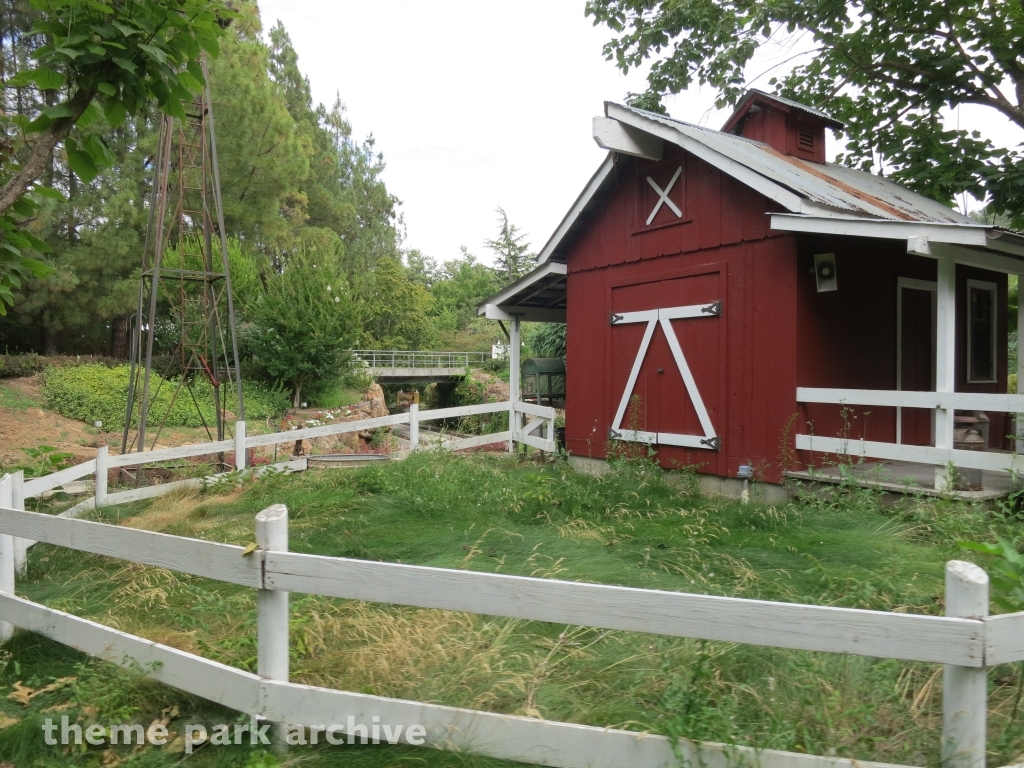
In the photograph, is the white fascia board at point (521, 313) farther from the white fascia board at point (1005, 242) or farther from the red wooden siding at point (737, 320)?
the white fascia board at point (1005, 242)

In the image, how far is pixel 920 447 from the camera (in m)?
6.09

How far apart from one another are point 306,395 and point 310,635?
1872 centimetres

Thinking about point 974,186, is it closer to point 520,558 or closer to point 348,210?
point 520,558

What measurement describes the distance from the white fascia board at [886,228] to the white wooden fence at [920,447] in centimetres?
130

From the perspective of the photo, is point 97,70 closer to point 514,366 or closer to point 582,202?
point 582,202

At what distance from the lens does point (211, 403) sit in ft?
61.1

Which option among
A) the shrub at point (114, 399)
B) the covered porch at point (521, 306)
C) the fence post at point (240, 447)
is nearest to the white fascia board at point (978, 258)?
the covered porch at point (521, 306)

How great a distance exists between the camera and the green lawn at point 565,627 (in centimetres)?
258

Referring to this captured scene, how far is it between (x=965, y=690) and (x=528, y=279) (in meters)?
8.91

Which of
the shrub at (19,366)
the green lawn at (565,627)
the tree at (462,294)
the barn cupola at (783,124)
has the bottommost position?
the green lawn at (565,627)

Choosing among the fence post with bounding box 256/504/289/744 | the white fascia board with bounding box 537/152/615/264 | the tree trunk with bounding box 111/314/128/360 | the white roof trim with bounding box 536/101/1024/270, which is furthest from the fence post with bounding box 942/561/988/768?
the tree trunk with bounding box 111/314/128/360

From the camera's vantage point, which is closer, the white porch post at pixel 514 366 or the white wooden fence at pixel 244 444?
the white wooden fence at pixel 244 444

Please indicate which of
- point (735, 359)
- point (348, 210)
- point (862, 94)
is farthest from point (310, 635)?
point (348, 210)

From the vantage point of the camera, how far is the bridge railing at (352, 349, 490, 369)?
30.9m
